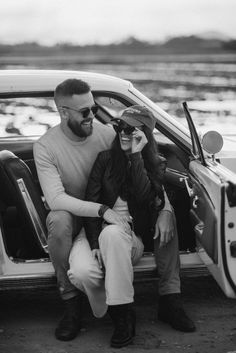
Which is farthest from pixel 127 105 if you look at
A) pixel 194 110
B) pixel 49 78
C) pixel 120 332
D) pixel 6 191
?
pixel 194 110

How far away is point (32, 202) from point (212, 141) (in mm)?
1122

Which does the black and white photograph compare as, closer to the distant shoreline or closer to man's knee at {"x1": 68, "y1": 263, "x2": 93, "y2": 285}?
man's knee at {"x1": 68, "y1": 263, "x2": 93, "y2": 285}

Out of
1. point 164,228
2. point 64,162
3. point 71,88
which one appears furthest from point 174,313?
point 71,88

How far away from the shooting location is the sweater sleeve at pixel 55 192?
4418 mm

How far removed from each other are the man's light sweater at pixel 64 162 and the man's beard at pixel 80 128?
10 centimetres

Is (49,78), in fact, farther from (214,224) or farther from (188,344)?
(188,344)

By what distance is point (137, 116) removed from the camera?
4480mm

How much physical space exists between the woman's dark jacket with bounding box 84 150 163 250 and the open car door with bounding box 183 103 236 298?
0.28m

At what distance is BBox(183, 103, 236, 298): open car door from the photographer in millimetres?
3908

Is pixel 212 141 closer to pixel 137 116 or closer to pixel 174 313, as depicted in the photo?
pixel 137 116

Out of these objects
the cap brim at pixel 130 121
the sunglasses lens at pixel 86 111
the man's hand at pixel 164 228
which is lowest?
the man's hand at pixel 164 228

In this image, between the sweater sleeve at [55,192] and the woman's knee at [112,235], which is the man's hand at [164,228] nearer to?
the woman's knee at [112,235]

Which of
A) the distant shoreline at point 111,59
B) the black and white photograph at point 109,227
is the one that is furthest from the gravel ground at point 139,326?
the distant shoreline at point 111,59

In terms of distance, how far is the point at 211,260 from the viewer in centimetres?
422
